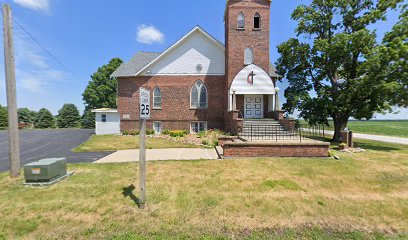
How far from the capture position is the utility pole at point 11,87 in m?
6.80

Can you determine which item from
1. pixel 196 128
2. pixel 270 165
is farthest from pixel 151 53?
pixel 270 165

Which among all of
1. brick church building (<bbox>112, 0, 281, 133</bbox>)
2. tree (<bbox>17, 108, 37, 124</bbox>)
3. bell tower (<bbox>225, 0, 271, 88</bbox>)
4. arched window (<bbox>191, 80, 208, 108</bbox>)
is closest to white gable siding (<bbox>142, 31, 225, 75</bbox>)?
brick church building (<bbox>112, 0, 281, 133</bbox>)

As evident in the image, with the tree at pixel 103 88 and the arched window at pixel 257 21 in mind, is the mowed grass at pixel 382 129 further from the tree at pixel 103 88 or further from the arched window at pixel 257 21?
the tree at pixel 103 88

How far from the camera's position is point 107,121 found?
67.2 ft

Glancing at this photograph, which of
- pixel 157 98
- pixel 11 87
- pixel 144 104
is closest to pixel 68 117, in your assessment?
pixel 157 98

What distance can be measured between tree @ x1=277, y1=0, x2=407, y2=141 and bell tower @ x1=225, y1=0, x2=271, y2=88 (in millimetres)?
1793

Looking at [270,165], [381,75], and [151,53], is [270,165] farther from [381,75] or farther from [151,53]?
[151,53]

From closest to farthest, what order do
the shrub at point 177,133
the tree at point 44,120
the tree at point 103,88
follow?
the shrub at point 177,133 < the tree at point 103,88 < the tree at point 44,120

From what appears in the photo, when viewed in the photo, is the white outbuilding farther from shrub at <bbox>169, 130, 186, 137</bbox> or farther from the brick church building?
shrub at <bbox>169, 130, 186, 137</bbox>

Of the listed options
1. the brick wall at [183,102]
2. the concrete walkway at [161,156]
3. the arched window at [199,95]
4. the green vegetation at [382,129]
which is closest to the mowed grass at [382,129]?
the green vegetation at [382,129]

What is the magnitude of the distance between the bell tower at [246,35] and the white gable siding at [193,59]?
7.59ft

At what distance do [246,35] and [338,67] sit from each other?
299 inches

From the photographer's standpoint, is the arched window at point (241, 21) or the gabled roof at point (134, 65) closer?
the arched window at point (241, 21)

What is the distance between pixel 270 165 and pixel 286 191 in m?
1.92
